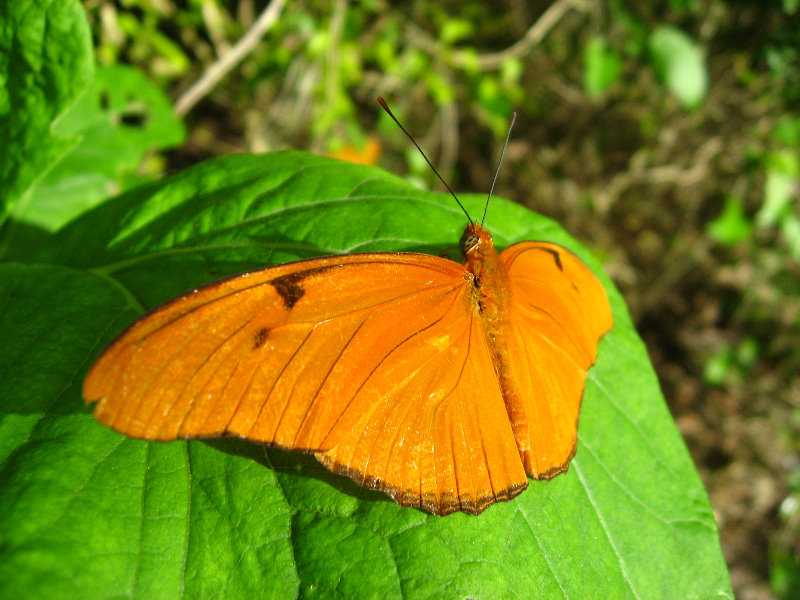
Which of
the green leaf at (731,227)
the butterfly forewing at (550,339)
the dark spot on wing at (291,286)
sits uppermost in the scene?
the dark spot on wing at (291,286)

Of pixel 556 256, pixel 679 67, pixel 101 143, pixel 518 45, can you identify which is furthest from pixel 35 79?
pixel 518 45

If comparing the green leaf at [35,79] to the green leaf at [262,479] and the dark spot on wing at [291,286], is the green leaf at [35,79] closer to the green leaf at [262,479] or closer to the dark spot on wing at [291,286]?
Result: the green leaf at [262,479]

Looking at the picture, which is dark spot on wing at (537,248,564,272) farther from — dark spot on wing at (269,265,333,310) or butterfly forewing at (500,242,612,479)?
dark spot on wing at (269,265,333,310)

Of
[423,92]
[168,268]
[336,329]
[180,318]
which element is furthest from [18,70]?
[423,92]

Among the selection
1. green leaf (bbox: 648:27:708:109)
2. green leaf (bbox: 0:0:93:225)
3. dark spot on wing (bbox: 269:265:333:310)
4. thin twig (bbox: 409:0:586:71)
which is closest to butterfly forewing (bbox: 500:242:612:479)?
dark spot on wing (bbox: 269:265:333:310)

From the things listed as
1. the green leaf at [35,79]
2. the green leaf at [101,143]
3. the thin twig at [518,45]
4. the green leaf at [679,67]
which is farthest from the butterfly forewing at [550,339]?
the thin twig at [518,45]

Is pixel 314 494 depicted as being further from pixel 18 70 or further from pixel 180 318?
pixel 18 70
